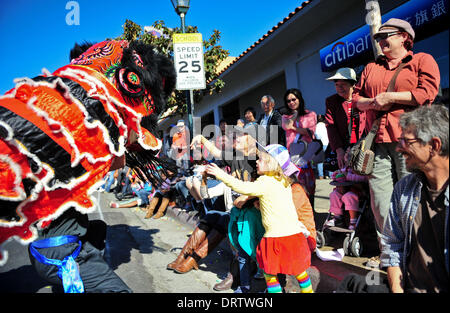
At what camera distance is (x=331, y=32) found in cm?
662

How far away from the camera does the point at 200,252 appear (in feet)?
10.9

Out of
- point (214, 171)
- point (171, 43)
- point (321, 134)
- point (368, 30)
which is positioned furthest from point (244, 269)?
point (171, 43)

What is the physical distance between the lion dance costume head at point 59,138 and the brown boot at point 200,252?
1.57 metres

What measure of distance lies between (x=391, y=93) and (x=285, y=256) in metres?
1.50

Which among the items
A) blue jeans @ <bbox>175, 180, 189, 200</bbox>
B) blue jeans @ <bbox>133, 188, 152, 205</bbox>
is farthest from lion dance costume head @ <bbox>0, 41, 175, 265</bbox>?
blue jeans @ <bbox>133, 188, 152, 205</bbox>

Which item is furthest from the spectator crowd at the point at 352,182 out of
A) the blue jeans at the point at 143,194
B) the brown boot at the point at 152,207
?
the blue jeans at the point at 143,194

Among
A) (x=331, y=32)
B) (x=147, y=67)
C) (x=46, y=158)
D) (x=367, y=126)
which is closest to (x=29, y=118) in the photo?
(x=46, y=158)

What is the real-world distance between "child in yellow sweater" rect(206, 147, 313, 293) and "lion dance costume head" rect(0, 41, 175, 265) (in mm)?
912

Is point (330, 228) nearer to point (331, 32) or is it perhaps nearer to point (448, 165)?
point (448, 165)

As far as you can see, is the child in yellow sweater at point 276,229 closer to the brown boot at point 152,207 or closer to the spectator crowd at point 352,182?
the spectator crowd at point 352,182

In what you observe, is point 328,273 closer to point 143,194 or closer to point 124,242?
point 124,242

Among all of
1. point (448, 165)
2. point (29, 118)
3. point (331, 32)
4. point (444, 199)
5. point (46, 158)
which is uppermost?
point (331, 32)

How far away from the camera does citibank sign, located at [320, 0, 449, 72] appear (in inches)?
170
